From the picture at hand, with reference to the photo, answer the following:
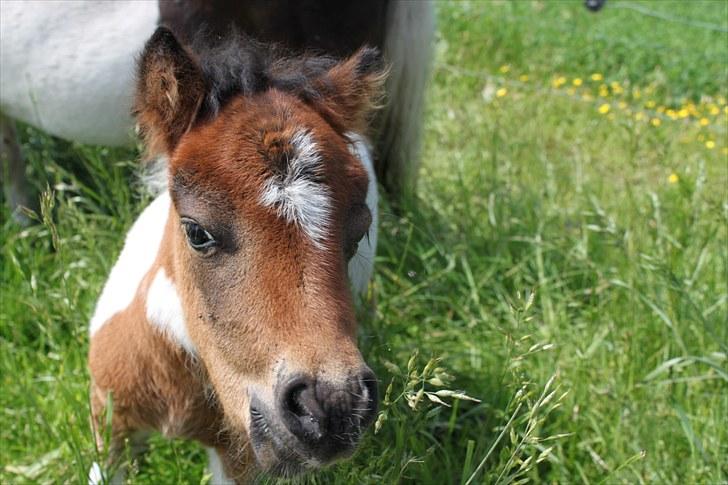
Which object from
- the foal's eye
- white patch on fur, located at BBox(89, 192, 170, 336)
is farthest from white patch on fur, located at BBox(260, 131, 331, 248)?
white patch on fur, located at BBox(89, 192, 170, 336)

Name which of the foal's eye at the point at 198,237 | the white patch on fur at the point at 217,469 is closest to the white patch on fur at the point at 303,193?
the foal's eye at the point at 198,237

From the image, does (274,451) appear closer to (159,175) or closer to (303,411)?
(303,411)

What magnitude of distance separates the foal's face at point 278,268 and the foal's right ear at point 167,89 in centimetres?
7

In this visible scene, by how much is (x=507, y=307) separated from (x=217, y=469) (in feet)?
4.83

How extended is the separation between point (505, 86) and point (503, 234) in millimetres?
2557

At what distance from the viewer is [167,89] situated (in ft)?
7.07

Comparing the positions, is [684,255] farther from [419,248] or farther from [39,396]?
[39,396]

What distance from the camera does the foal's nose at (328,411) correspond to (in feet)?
5.79

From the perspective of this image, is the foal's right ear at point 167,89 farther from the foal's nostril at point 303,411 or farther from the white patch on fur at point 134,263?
the foal's nostril at point 303,411

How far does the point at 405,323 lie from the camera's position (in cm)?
367

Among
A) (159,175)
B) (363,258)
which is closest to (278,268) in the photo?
(159,175)

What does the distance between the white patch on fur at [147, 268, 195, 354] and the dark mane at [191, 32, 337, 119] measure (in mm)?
Result: 506

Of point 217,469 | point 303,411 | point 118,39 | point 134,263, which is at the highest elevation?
point 118,39

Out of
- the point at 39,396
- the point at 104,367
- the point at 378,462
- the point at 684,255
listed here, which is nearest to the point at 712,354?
the point at 684,255
